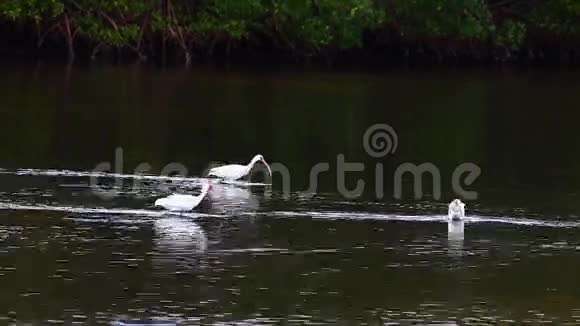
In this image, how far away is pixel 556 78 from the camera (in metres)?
60.3

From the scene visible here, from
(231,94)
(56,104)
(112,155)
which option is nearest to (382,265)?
(112,155)

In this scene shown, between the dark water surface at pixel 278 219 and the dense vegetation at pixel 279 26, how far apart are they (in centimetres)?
1357

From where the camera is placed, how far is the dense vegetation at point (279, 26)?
59719 mm

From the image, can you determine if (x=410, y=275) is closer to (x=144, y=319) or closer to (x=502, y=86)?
(x=144, y=319)

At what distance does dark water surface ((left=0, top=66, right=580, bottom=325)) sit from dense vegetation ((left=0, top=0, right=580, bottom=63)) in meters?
13.6

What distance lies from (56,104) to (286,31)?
20.7 m

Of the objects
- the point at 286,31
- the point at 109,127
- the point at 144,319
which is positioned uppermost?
the point at 286,31

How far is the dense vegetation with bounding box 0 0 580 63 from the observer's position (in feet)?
196

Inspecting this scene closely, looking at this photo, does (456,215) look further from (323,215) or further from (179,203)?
(179,203)
